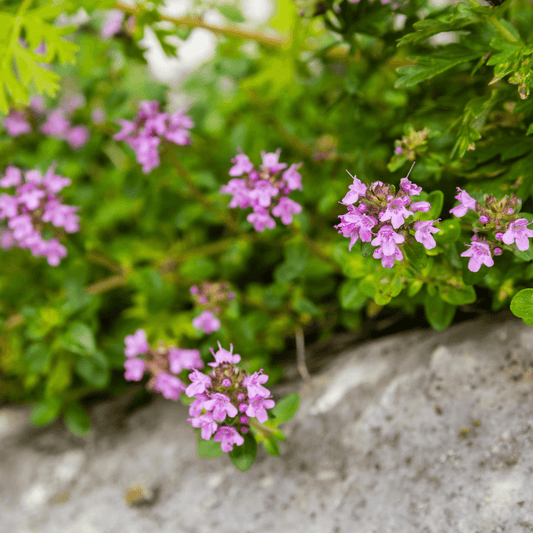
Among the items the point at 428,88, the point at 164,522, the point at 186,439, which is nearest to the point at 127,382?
the point at 186,439

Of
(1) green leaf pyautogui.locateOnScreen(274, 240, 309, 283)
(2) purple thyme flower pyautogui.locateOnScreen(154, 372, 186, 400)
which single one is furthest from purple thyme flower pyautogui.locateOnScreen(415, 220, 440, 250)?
(2) purple thyme flower pyautogui.locateOnScreen(154, 372, 186, 400)

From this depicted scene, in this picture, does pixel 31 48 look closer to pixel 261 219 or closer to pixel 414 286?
pixel 261 219

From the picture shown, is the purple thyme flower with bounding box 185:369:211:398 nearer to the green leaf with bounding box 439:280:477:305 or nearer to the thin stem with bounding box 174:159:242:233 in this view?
the green leaf with bounding box 439:280:477:305

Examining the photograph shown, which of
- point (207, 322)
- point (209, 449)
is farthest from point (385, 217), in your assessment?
point (207, 322)

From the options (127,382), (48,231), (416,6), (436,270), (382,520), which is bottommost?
(127,382)

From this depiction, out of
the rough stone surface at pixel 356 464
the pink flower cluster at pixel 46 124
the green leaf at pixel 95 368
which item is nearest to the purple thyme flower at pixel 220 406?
the rough stone surface at pixel 356 464

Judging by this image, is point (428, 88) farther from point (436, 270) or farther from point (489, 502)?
point (489, 502)
